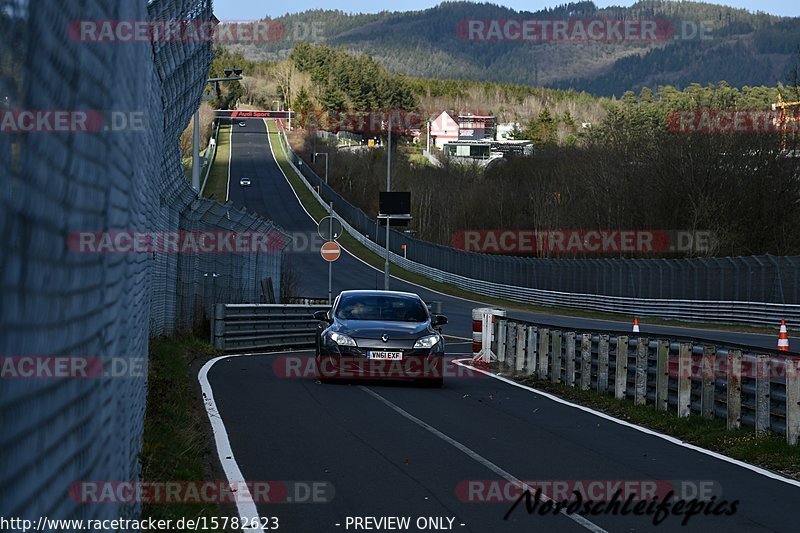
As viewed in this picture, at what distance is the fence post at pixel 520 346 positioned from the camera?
20359 millimetres

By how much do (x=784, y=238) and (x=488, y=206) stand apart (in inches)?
1837

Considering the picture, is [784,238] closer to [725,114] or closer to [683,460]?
[725,114]

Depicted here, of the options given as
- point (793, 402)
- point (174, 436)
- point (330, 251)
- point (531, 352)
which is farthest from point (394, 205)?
point (174, 436)

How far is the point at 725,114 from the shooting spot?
60062 mm

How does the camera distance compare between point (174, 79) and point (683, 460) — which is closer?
point (683, 460)

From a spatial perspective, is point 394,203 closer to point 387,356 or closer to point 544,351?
point 544,351

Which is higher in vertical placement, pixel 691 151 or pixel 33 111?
pixel 691 151

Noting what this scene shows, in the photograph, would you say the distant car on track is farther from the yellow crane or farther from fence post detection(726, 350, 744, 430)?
the yellow crane

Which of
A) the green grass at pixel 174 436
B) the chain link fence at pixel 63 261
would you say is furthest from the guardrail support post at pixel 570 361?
the chain link fence at pixel 63 261

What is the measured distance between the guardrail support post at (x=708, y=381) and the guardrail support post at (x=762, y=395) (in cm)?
108

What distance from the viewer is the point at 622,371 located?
15.9 m

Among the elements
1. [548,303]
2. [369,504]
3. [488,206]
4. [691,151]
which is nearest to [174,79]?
[369,504]

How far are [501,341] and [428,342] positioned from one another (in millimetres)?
5105

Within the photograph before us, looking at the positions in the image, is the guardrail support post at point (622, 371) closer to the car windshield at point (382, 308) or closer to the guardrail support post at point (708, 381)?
the guardrail support post at point (708, 381)
